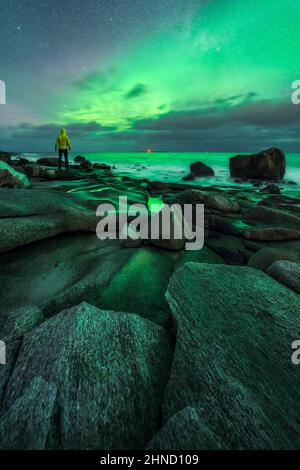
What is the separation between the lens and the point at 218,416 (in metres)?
1.49

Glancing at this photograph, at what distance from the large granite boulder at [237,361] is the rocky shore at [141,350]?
1 centimetres

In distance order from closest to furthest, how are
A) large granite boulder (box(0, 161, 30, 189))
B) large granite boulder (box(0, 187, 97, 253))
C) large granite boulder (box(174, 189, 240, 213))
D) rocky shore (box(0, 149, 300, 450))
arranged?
rocky shore (box(0, 149, 300, 450)) < large granite boulder (box(0, 187, 97, 253)) < large granite boulder (box(0, 161, 30, 189)) < large granite boulder (box(174, 189, 240, 213))

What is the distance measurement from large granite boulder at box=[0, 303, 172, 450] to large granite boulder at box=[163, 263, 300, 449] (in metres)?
0.21

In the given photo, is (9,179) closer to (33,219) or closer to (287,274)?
(33,219)

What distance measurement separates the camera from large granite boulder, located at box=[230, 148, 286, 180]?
921 inches

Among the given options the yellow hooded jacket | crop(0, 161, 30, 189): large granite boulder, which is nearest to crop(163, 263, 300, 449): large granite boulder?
Result: crop(0, 161, 30, 189): large granite boulder

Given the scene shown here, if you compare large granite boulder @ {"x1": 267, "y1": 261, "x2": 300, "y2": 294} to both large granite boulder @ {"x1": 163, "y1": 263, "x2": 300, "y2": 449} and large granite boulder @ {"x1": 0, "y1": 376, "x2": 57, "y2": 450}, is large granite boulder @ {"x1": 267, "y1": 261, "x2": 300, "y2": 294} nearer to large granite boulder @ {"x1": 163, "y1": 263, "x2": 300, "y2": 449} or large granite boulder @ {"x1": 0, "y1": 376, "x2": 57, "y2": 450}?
large granite boulder @ {"x1": 163, "y1": 263, "x2": 300, "y2": 449}

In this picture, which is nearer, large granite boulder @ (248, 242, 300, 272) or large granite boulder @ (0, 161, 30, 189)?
large granite boulder @ (248, 242, 300, 272)

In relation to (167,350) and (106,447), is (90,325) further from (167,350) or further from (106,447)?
(106,447)

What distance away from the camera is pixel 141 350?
2062mm

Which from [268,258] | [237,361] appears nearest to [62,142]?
[268,258]

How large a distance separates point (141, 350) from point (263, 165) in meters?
26.8

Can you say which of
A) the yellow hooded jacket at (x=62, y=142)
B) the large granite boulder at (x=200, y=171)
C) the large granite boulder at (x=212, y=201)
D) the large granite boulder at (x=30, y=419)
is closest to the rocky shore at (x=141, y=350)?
the large granite boulder at (x=30, y=419)

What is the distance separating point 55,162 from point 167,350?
995 inches
